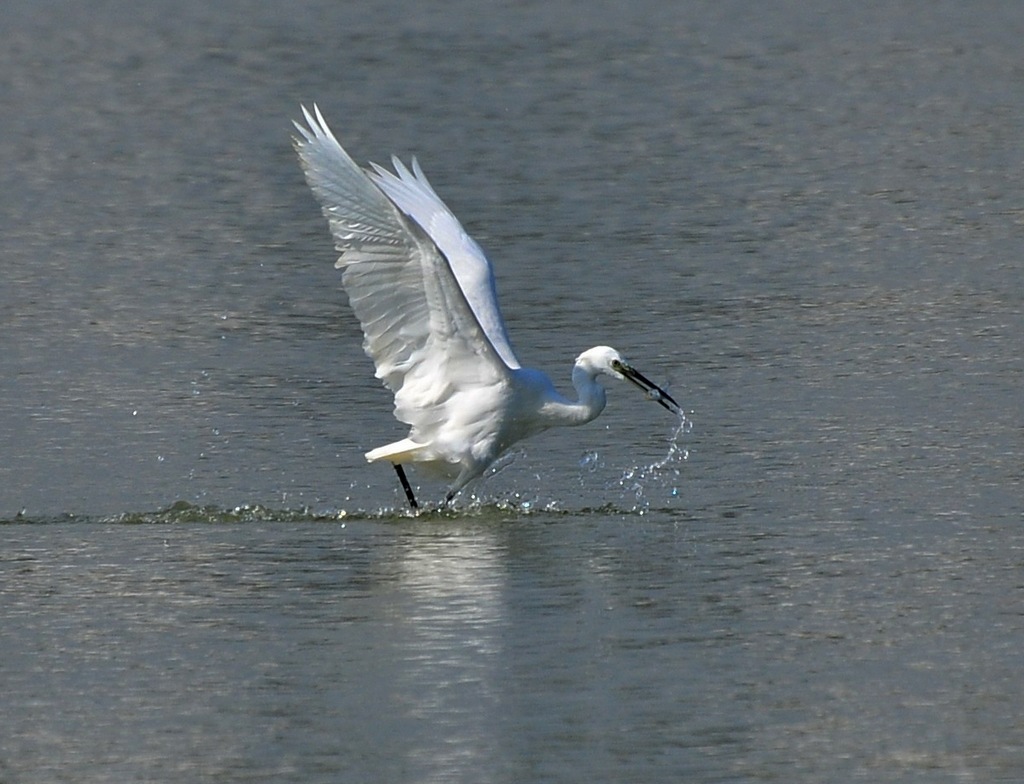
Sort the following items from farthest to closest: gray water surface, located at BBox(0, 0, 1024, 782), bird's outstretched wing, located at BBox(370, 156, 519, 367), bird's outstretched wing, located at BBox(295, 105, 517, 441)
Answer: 1. bird's outstretched wing, located at BBox(370, 156, 519, 367)
2. bird's outstretched wing, located at BBox(295, 105, 517, 441)
3. gray water surface, located at BBox(0, 0, 1024, 782)

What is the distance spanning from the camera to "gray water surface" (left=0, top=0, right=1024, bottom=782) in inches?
317

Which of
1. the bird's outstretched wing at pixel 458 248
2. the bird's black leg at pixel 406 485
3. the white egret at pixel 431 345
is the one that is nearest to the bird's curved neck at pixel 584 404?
the white egret at pixel 431 345

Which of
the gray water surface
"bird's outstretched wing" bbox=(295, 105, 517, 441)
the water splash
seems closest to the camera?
the gray water surface

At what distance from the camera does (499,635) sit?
9062mm

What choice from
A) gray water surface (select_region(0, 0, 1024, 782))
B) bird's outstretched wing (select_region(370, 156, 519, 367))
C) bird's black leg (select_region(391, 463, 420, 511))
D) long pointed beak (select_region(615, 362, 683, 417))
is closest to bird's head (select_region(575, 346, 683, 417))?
long pointed beak (select_region(615, 362, 683, 417))

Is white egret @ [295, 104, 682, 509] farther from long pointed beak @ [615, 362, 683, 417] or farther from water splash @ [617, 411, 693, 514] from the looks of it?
water splash @ [617, 411, 693, 514]

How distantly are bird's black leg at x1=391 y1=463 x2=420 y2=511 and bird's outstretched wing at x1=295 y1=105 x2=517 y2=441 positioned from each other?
0.29 m

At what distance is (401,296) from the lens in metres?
11.2

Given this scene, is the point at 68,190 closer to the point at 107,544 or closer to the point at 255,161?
the point at 255,161

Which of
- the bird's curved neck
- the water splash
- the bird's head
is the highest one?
the bird's head

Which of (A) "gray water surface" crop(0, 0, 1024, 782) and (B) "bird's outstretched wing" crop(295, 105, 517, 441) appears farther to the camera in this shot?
(B) "bird's outstretched wing" crop(295, 105, 517, 441)

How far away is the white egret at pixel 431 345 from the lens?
35.9 feet

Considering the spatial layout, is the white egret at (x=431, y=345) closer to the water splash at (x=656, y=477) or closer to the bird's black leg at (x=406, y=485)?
the bird's black leg at (x=406, y=485)

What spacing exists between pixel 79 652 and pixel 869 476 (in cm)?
427
